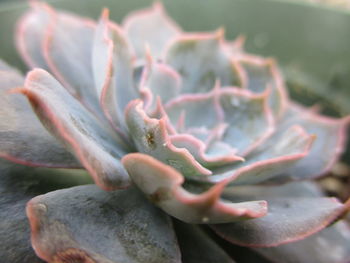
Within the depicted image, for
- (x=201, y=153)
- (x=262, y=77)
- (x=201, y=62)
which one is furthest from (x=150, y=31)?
(x=201, y=153)

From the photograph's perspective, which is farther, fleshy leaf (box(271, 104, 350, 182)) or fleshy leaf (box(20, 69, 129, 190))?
fleshy leaf (box(271, 104, 350, 182))

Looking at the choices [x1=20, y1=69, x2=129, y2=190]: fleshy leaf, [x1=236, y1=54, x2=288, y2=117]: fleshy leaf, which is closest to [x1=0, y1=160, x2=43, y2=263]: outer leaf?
[x1=20, y1=69, x2=129, y2=190]: fleshy leaf

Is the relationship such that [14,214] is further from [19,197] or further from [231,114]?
[231,114]

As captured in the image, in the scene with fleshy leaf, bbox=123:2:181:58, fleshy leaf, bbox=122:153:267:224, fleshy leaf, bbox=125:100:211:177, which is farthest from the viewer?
fleshy leaf, bbox=123:2:181:58

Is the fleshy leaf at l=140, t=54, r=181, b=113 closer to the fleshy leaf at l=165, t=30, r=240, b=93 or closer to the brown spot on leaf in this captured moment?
the fleshy leaf at l=165, t=30, r=240, b=93

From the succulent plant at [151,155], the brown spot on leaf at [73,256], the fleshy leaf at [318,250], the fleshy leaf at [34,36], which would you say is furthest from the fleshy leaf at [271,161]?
the fleshy leaf at [34,36]

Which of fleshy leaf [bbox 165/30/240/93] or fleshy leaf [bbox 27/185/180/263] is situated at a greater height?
fleshy leaf [bbox 165/30/240/93]

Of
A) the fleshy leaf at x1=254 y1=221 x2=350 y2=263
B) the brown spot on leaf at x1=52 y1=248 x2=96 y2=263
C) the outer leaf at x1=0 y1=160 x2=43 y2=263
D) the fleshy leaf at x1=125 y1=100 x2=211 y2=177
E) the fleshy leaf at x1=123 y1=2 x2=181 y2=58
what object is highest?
the fleshy leaf at x1=123 y1=2 x2=181 y2=58
